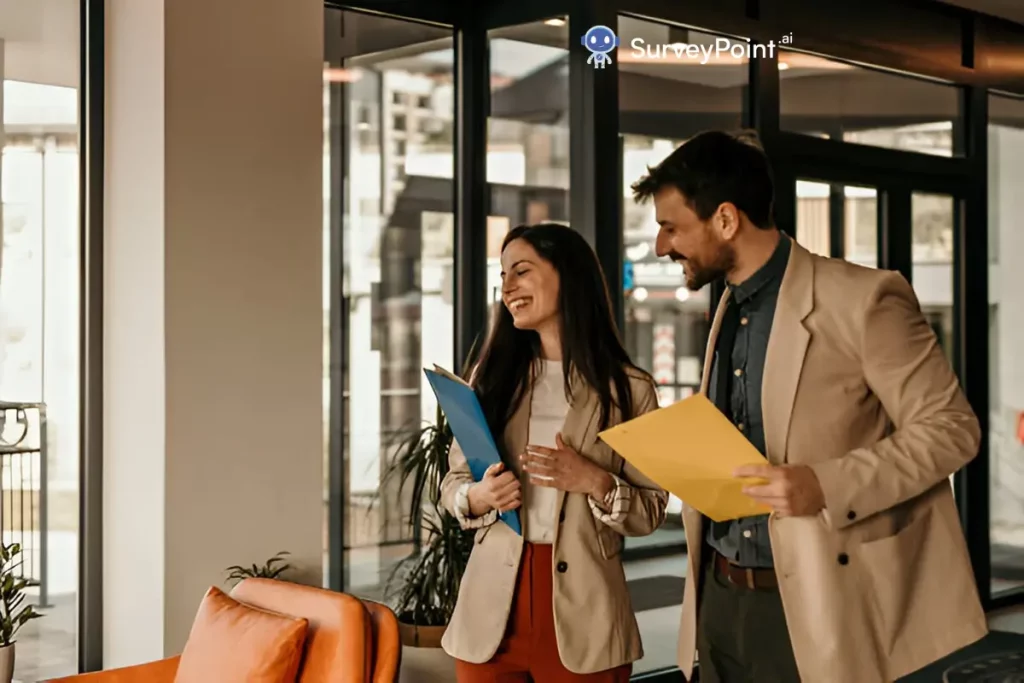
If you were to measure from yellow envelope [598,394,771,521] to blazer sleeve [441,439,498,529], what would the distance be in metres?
0.52

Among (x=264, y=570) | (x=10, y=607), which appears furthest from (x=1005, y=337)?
(x=10, y=607)

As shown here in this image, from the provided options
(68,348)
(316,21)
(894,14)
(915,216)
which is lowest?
(68,348)

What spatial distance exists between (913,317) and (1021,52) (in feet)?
16.3

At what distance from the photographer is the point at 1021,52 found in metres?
6.27

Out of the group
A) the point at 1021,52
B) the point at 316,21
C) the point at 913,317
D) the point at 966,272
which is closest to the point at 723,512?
the point at 913,317

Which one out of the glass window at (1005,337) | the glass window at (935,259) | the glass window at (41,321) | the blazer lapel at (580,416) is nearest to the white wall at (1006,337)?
the glass window at (1005,337)

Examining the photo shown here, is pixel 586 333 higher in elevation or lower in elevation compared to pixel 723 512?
higher

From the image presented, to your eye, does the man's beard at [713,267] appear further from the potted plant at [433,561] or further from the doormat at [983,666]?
the doormat at [983,666]

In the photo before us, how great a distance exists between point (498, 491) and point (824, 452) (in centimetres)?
70

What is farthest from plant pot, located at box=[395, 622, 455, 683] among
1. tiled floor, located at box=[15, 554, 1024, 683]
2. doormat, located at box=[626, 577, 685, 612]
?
doormat, located at box=[626, 577, 685, 612]

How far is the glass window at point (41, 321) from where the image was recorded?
349 centimetres

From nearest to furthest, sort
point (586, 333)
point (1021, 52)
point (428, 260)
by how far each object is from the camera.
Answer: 1. point (586, 333)
2. point (428, 260)
3. point (1021, 52)

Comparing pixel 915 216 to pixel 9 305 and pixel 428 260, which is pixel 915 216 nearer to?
pixel 428 260

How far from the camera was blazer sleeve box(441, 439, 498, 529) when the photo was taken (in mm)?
2494
